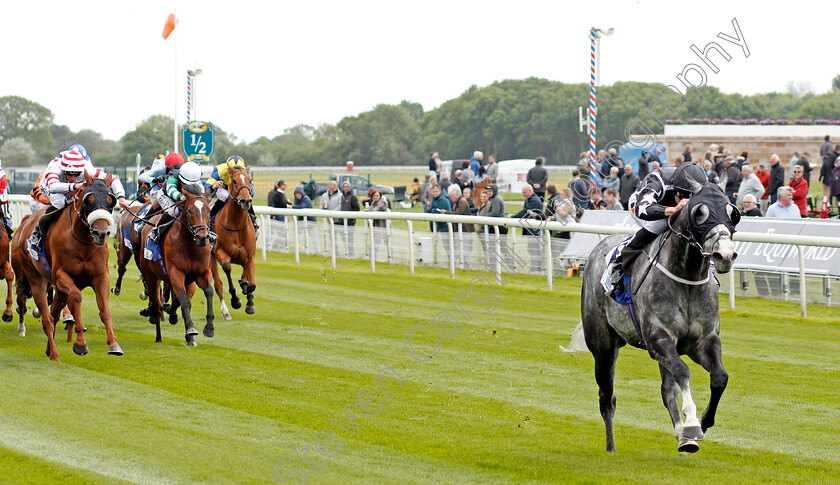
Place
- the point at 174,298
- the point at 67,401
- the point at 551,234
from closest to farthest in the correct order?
the point at 67,401 → the point at 174,298 → the point at 551,234

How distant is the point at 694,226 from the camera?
5285 millimetres

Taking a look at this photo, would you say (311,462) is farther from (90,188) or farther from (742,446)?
(90,188)

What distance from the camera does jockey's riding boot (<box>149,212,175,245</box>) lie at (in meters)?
10.3

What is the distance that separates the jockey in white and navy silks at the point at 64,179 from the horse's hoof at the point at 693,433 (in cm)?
623

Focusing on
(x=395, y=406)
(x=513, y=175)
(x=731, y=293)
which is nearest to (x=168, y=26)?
(x=731, y=293)

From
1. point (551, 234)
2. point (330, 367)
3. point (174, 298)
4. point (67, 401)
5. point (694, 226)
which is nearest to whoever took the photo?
point (694, 226)

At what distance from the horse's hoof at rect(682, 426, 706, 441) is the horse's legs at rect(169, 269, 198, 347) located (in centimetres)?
610

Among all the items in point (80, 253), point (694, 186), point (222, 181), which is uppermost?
point (222, 181)

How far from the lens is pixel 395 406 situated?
736 centimetres

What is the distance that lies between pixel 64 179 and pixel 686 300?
6475 mm

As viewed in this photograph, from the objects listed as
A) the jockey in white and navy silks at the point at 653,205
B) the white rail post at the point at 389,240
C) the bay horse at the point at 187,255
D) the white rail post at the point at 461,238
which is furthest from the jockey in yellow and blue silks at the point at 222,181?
the jockey in white and navy silks at the point at 653,205

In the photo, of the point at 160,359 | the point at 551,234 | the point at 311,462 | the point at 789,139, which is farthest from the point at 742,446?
the point at 789,139

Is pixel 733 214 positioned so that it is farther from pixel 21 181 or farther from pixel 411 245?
pixel 21 181

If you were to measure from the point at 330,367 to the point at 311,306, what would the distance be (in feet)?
14.3
